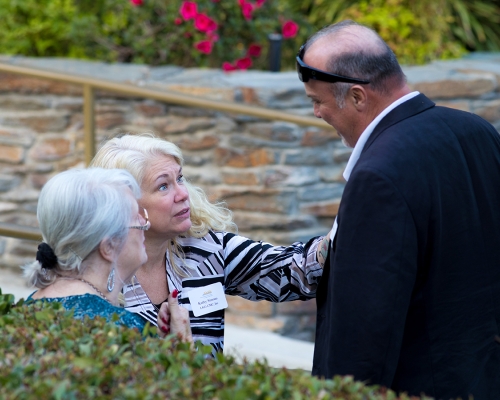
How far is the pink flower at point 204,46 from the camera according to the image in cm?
559

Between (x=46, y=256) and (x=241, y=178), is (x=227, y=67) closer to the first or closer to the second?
(x=241, y=178)

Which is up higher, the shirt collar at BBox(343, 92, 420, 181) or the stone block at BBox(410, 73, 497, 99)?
the shirt collar at BBox(343, 92, 420, 181)

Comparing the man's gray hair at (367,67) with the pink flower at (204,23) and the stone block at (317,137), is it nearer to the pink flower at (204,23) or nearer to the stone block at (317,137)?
the stone block at (317,137)

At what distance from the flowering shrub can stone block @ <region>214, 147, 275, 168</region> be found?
0.90 metres

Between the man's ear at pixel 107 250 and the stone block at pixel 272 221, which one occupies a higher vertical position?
the man's ear at pixel 107 250

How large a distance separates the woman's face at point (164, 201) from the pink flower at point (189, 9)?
3112 millimetres

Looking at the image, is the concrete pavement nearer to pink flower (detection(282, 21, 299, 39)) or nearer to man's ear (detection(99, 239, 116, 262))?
man's ear (detection(99, 239, 116, 262))

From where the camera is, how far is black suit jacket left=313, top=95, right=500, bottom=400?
6.73ft

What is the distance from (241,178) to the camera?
16.2 feet

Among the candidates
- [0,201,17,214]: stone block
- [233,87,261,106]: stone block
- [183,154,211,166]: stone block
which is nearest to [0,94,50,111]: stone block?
[0,201,17,214]: stone block

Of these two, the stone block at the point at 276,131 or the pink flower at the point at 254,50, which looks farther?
the pink flower at the point at 254,50

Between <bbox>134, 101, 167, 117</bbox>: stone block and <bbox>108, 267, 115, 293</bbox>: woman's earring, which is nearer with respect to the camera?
<bbox>108, 267, 115, 293</bbox>: woman's earring

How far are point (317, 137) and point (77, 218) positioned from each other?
3.03 meters

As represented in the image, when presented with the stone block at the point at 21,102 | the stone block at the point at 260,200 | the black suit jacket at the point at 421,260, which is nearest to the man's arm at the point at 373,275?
the black suit jacket at the point at 421,260
